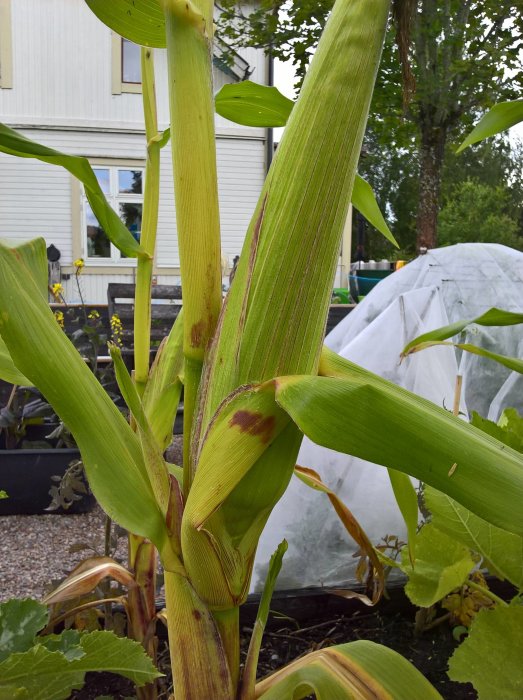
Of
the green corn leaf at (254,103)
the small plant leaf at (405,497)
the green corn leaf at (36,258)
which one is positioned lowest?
the small plant leaf at (405,497)

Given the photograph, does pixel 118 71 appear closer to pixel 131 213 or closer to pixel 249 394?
pixel 131 213

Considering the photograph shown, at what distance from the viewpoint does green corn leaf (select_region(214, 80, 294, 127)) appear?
747mm

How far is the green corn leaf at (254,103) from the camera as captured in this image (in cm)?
75

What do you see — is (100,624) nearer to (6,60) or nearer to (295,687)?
(295,687)

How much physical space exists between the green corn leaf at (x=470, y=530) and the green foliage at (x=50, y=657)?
38cm

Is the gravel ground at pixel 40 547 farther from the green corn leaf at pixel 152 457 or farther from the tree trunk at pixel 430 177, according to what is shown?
the tree trunk at pixel 430 177

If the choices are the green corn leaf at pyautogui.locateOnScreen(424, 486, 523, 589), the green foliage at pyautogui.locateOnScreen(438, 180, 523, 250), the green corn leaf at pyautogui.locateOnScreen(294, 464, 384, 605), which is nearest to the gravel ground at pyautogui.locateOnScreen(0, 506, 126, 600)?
the green corn leaf at pyautogui.locateOnScreen(294, 464, 384, 605)

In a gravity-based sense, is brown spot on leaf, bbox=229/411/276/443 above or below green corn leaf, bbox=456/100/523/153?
below

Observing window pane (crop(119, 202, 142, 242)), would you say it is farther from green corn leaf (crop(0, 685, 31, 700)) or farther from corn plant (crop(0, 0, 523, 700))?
green corn leaf (crop(0, 685, 31, 700))

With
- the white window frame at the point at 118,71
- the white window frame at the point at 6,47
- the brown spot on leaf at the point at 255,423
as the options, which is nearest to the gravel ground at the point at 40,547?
the brown spot on leaf at the point at 255,423

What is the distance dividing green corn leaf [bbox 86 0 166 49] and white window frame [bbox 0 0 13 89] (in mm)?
8964

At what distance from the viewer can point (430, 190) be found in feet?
23.2

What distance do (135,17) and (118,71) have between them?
29.0 feet

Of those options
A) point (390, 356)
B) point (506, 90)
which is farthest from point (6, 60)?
point (390, 356)
